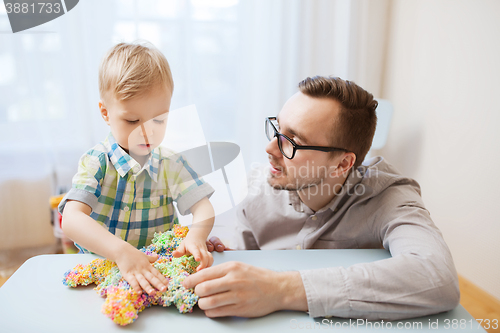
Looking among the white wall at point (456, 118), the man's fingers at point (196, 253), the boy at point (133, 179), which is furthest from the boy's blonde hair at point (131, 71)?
the white wall at point (456, 118)

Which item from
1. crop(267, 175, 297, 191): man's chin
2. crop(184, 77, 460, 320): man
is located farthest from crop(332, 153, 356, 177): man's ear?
crop(267, 175, 297, 191): man's chin

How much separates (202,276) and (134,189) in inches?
15.8

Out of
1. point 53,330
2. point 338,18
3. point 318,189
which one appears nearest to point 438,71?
point 338,18

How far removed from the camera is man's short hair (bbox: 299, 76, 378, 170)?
1.14m

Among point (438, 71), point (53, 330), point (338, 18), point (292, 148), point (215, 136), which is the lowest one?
point (215, 136)

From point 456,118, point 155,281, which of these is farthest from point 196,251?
point 456,118

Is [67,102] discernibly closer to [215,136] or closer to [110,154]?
[215,136]

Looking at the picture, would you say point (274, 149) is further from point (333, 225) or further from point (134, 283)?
point (134, 283)

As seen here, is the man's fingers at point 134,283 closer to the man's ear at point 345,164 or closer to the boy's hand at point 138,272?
the boy's hand at point 138,272

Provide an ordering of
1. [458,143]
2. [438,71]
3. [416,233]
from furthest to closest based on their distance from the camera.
→ [438,71] < [458,143] < [416,233]

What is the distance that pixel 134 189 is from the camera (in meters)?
1.00

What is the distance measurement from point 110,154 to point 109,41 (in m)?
1.55

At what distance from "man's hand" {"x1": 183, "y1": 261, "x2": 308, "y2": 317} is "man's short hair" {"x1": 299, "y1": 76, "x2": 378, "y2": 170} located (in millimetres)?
574

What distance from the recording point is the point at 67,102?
2213 millimetres
